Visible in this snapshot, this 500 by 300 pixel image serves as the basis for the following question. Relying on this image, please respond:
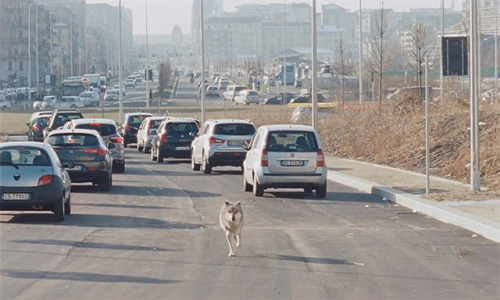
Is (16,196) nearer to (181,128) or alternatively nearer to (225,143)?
(225,143)

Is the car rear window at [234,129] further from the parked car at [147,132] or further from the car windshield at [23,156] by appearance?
the parked car at [147,132]

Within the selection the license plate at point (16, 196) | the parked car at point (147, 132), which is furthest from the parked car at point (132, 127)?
the license plate at point (16, 196)

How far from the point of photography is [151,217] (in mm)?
20297

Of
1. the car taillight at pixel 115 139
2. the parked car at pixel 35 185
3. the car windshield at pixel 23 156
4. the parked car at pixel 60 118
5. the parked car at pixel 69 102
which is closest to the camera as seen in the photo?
the parked car at pixel 35 185

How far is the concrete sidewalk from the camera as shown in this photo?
1842 centimetres

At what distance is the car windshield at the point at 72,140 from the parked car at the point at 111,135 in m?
5.63

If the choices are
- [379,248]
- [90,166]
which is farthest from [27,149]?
[379,248]

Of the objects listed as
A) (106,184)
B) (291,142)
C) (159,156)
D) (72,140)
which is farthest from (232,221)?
(159,156)

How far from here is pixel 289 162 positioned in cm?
2422

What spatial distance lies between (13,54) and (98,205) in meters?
110

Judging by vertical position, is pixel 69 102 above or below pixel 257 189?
above

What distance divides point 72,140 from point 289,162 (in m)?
5.68

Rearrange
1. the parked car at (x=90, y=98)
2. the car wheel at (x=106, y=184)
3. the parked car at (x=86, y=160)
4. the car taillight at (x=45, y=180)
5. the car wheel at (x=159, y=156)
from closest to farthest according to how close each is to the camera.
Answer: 1. the car taillight at (x=45, y=180)
2. the parked car at (x=86, y=160)
3. the car wheel at (x=106, y=184)
4. the car wheel at (x=159, y=156)
5. the parked car at (x=90, y=98)

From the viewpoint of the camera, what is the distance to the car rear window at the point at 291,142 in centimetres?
2441
